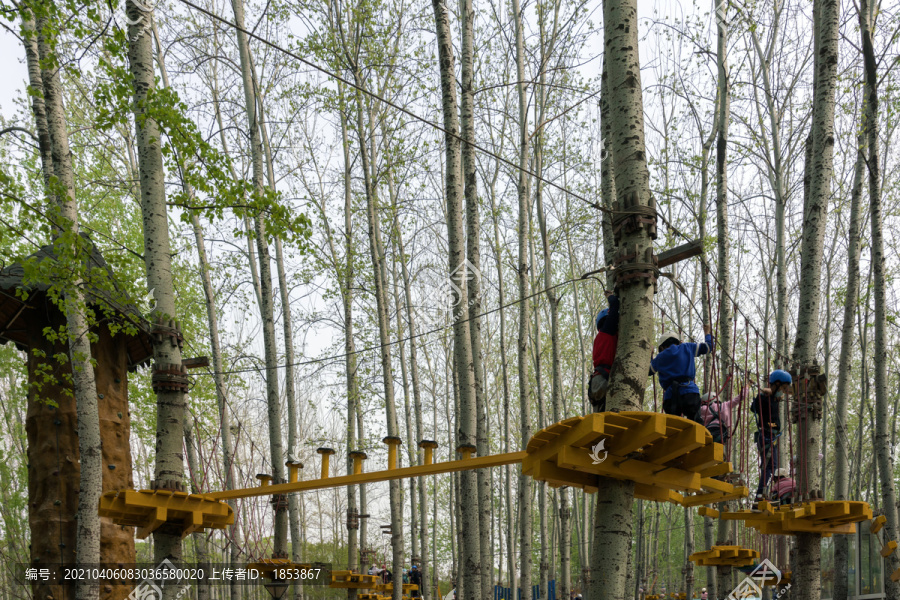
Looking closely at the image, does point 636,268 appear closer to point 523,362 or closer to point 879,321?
point 879,321

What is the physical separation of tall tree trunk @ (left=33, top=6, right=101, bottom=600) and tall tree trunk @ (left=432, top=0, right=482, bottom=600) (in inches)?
115

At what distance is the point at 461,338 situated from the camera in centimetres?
597

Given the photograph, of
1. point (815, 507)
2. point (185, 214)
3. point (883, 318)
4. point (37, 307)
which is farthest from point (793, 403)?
point (37, 307)

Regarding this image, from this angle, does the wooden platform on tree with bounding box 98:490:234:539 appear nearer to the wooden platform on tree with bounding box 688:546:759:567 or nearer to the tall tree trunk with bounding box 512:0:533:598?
the tall tree trunk with bounding box 512:0:533:598

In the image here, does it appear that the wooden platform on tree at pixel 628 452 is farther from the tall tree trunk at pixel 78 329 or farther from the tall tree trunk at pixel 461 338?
the tall tree trunk at pixel 78 329

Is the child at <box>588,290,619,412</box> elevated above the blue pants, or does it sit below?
above

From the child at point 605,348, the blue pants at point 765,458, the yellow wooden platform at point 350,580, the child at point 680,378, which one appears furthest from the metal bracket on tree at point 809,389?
the yellow wooden platform at point 350,580

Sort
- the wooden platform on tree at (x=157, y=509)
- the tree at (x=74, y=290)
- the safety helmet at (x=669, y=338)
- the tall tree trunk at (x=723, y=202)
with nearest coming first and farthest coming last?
1. the safety helmet at (x=669, y=338)
2. the wooden platform on tree at (x=157, y=509)
3. the tree at (x=74, y=290)
4. the tall tree trunk at (x=723, y=202)

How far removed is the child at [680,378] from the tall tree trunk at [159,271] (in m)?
3.22

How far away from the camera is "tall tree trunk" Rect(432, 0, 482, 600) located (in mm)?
5707

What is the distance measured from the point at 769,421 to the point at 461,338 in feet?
8.61

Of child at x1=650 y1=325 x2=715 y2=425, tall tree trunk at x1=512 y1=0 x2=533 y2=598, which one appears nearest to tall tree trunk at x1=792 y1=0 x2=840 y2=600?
child at x1=650 y1=325 x2=715 y2=425

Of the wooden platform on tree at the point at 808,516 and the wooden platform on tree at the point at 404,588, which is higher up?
the wooden platform on tree at the point at 808,516

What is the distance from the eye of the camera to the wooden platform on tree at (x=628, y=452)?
3125 millimetres
